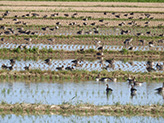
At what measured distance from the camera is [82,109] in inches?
469

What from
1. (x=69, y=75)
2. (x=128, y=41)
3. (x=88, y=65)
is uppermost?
(x=128, y=41)

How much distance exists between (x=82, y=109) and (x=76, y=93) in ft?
7.03

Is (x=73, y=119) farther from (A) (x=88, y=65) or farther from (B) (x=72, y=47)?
(B) (x=72, y=47)

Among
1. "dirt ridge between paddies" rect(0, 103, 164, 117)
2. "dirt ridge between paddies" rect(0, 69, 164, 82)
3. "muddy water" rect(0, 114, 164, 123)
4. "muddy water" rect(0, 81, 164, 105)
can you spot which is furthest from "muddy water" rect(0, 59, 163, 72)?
"muddy water" rect(0, 114, 164, 123)

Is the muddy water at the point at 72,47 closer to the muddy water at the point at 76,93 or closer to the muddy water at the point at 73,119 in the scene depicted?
the muddy water at the point at 76,93

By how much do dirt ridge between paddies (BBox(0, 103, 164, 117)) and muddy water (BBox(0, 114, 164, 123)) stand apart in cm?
26

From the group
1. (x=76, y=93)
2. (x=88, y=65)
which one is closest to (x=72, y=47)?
(x=88, y=65)

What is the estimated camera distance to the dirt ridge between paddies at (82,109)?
11.7 meters

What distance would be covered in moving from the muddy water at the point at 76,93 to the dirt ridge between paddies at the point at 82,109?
462 mm

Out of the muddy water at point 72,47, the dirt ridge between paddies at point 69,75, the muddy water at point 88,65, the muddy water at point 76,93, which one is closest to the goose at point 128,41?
the muddy water at point 72,47

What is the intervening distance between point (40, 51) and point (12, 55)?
1.28m

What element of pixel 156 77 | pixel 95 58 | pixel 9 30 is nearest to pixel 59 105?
pixel 156 77

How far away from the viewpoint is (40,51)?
68.2 feet

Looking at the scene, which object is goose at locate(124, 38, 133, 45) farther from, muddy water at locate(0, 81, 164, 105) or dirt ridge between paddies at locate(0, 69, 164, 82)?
muddy water at locate(0, 81, 164, 105)
